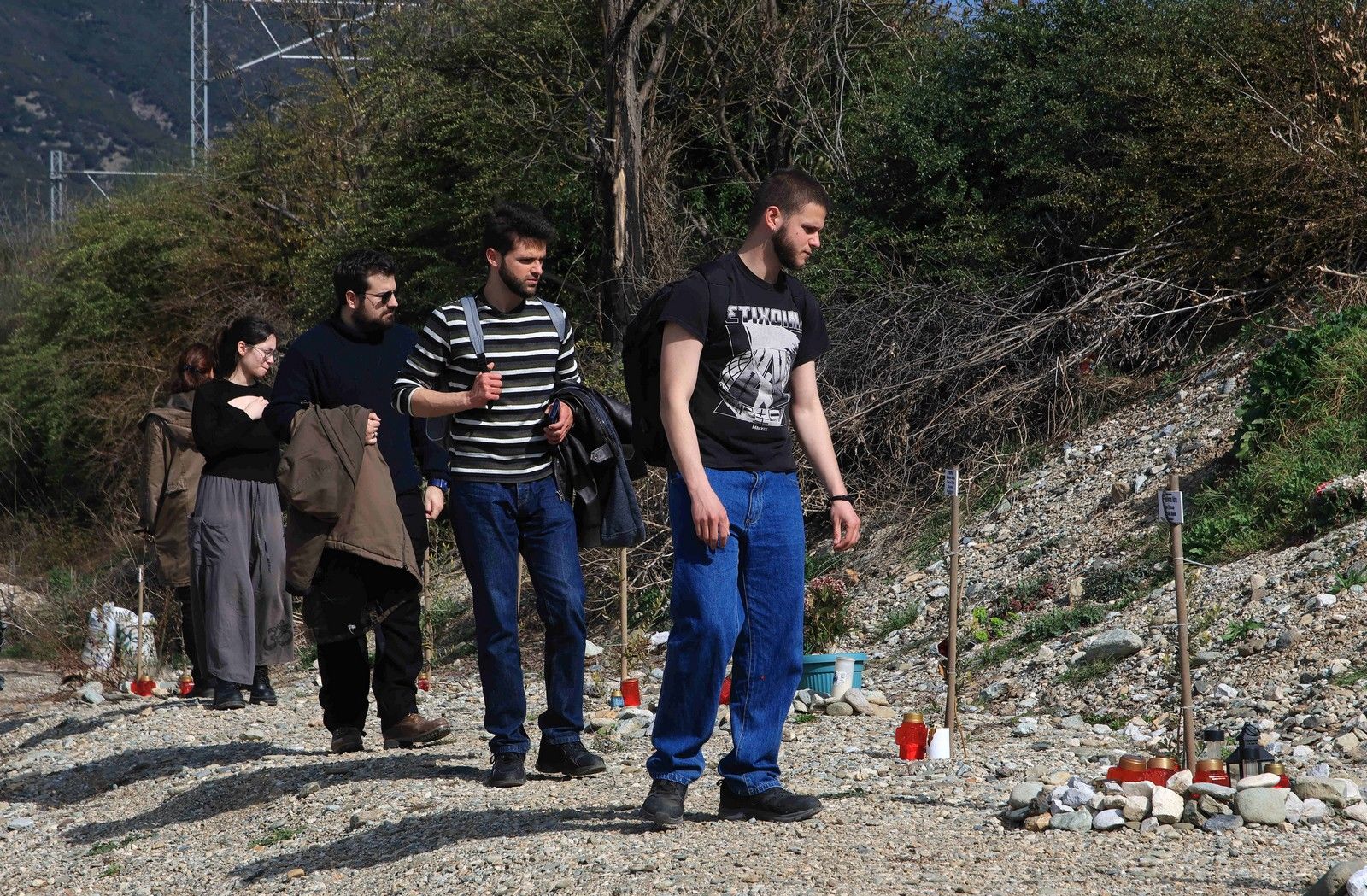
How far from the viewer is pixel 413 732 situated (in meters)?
5.66

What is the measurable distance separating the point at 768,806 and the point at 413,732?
1936 mm

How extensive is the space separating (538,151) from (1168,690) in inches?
367

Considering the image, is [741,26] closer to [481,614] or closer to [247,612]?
[247,612]

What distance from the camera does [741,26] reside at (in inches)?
562

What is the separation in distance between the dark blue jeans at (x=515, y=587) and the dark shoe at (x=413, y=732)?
0.85 m

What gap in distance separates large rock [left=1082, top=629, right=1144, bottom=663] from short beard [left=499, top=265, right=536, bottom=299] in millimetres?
3513

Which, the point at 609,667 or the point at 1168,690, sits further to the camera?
the point at 609,667

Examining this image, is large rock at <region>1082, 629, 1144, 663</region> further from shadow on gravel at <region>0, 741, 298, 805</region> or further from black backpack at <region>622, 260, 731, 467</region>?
shadow on gravel at <region>0, 741, 298, 805</region>

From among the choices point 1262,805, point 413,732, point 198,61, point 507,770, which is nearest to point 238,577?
point 413,732

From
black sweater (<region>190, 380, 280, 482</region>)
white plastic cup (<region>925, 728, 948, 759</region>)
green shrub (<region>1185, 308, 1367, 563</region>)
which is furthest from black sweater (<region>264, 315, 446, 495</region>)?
green shrub (<region>1185, 308, 1367, 563</region>)

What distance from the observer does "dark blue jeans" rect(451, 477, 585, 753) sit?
4.75 m

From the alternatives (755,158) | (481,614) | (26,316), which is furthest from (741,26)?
(26,316)

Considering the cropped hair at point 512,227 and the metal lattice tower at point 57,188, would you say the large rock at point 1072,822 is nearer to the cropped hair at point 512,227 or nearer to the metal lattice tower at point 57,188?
the cropped hair at point 512,227

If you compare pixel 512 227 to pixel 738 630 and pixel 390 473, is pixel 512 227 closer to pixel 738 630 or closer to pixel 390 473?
pixel 390 473
